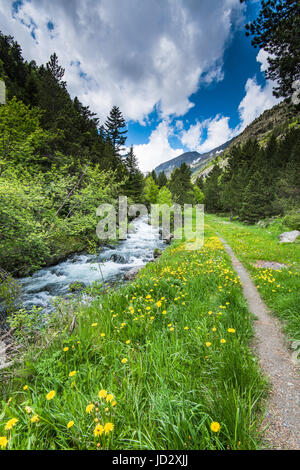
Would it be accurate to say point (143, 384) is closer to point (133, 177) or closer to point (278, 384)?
point (278, 384)

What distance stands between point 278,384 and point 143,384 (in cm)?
186

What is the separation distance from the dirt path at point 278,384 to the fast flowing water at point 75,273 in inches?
234

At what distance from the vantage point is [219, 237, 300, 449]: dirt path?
5.37 ft

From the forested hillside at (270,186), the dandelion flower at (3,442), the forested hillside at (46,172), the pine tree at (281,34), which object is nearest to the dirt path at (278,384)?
the dandelion flower at (3,442)

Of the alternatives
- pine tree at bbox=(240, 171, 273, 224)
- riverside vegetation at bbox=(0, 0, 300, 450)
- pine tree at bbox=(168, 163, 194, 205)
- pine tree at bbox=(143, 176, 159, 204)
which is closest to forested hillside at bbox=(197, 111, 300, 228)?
pine tree at bbox=(240, 171, 273, 224)

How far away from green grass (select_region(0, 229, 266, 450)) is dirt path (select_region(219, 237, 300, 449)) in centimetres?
16

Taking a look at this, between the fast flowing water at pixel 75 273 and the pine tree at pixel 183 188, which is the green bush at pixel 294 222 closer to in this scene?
the fast flowing water at pixel 75 273

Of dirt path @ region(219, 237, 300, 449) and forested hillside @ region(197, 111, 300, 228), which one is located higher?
forested hillside @ region(197, 111, 300, 228)

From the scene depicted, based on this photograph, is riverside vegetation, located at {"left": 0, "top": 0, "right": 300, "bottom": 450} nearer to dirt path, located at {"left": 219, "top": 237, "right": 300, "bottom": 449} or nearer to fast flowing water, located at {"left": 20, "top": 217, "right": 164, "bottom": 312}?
dirt path, located at {"left": 219, "top": 237, "right": 300, "bottom": 449}

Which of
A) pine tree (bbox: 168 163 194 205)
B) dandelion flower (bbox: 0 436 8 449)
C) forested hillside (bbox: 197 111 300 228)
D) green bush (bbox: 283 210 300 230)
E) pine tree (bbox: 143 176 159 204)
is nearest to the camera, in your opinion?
dandelion flower (bbox: 0 436 8 449)

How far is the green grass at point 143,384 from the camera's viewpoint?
1488 mm

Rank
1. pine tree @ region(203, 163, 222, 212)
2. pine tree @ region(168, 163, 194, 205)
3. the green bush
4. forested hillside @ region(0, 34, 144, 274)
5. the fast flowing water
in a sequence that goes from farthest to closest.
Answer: pine tree @ region(203, 163, 222, 212) → pine tree @ region(168, 163, 194, 205) → the green bush → the fast flowing water → forested hillside @ region(0, 34, 144, 274)

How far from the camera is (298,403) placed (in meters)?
2.02
